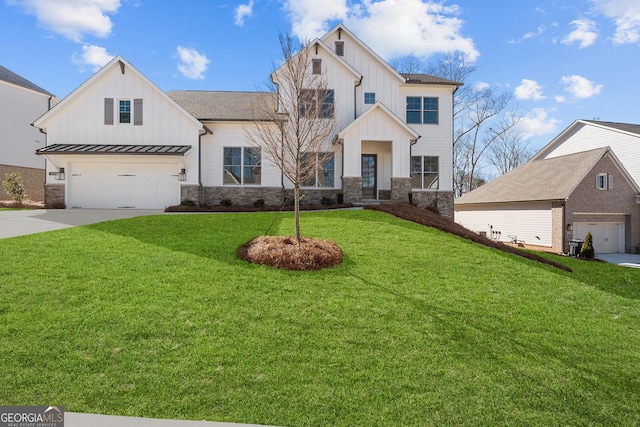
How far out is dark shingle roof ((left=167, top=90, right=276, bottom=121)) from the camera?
57.3ft

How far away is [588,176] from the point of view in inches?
813

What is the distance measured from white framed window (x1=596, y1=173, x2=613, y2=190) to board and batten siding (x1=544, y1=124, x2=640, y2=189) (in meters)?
4.34

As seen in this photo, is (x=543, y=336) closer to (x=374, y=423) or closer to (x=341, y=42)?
(x=374, y=423)

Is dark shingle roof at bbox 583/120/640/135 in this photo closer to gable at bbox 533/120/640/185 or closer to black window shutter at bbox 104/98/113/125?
gable at bbox 533/120/640/185

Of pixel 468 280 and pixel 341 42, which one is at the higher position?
pixel 341 42

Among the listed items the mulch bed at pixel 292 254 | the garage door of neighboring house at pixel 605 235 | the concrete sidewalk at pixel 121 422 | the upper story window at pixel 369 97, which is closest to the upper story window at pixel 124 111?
the upper story window at pixel 369 97

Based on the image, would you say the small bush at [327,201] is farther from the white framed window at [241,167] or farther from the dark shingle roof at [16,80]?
Answer: the dark shingle roof at [16,80]

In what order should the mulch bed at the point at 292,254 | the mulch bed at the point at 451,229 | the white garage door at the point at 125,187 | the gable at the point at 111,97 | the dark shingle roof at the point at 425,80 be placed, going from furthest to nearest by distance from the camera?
the dark shingle roof at the point at 425,80
the white garage door at the point at 125,187
the gable at the point at 111,97
the mulch bed at the point at 451,229
the mulch bed at the point at 292,254

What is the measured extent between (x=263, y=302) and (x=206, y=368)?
176 cm

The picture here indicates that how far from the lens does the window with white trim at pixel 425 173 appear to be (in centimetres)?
1884

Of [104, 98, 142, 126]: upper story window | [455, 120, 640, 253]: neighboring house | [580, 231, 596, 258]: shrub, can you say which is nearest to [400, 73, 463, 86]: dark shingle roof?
[455, 120, 640, 253]: neighboring house

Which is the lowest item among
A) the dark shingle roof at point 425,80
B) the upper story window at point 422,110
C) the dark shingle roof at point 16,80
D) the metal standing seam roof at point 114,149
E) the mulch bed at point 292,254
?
the mulch bed at point 292,254

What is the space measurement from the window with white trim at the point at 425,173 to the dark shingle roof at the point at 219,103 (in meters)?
8.74

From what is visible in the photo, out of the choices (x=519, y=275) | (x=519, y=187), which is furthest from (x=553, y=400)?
(x=519, y=187)
